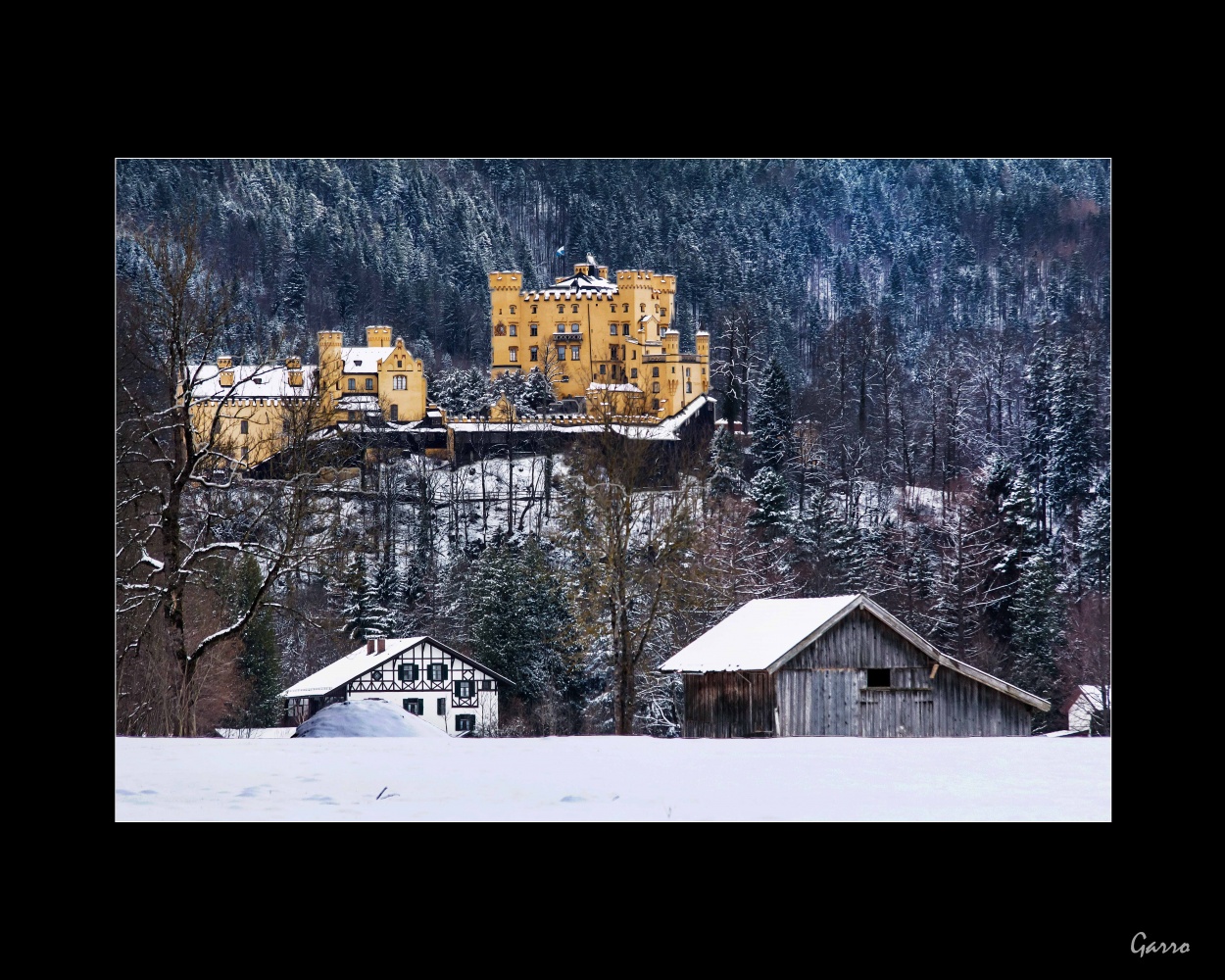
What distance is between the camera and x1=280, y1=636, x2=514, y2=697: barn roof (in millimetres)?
43312

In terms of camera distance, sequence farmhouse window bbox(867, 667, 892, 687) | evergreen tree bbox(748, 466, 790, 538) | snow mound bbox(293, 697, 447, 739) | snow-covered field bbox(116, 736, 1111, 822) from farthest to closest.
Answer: evergreen tree bbox(748, 466, 790, 538), snow mound bbox(293, 697, 447, 739), farmhouse window bbox(867, 667, 892, 687), snow-covered field bbox(116, 736, 1111, 822)

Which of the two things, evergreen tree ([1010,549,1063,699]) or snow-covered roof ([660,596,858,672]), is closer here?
snow-covered roof ([660,596,858,672])

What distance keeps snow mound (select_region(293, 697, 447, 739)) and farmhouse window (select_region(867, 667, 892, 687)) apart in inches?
305

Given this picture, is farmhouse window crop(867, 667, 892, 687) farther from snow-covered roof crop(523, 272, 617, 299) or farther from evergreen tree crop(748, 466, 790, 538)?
snow-covered roof crop(523, 272, 617, 299)

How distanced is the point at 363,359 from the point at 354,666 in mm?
20587

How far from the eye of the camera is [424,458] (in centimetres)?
5972

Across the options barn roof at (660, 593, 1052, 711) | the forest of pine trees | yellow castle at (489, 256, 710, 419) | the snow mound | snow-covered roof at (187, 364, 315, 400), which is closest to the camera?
snow-covered roof at (187, 364, 315, 400)

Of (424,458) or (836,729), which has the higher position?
(424,458)

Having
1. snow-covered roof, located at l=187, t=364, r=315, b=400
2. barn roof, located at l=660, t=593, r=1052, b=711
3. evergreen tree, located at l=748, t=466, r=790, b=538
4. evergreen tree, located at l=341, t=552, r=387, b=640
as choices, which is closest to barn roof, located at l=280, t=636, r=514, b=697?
evergreen tree, located at l=341, t=552, r=387, b=640

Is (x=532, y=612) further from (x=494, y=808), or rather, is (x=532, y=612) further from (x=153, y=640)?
(x=494, y=808)

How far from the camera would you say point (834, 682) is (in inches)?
1022

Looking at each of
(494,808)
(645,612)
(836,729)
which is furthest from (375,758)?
(645,612)

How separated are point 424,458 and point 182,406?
134 ft

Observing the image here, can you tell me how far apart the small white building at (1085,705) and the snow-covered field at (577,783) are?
25.1 m
